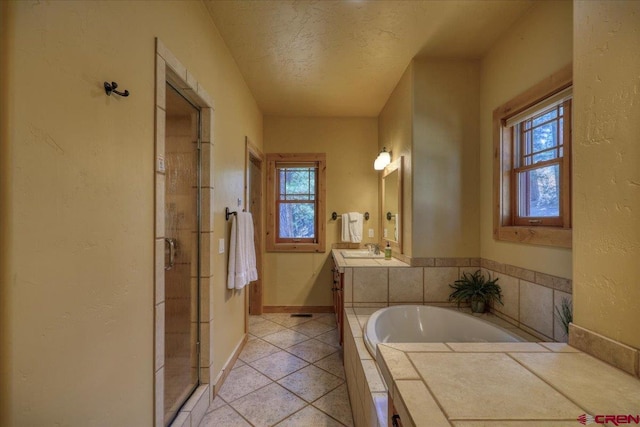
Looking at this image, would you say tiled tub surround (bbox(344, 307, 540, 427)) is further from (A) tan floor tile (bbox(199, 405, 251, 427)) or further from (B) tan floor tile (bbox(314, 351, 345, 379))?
(A) tan floor tile (bbox(199, 405, 251, 427))

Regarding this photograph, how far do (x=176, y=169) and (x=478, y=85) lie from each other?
2.59 m

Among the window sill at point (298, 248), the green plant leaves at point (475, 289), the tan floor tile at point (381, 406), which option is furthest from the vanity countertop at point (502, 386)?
the window sill at point (298, 248)

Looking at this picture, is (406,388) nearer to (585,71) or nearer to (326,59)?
(585,71)

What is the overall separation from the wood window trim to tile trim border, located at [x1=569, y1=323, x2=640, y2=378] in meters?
0.76

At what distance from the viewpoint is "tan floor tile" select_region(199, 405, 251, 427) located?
1.72m

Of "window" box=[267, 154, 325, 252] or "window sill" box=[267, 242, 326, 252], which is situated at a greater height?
"window" box=[267, 154, 325, 252]

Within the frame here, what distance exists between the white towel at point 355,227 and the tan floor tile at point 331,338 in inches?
45.9

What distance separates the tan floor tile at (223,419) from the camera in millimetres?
1720

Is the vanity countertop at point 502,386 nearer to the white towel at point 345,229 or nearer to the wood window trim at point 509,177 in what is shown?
the wood window trim at point 509,177

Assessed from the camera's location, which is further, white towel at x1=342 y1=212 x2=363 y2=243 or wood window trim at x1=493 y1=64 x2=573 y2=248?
white towel at x1=342 y1=212 x2=363 y2=243

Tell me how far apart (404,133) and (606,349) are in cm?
212

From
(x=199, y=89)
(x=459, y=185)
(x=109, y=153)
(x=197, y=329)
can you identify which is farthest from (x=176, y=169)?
(x=459, y=185)

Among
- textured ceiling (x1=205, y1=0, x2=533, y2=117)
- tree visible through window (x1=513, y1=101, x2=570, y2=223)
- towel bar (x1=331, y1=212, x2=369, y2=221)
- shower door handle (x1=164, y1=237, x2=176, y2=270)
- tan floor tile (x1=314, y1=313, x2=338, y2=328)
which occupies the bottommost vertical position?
tan floor tile (x1=314, y1=313, x2=338, y2=328)

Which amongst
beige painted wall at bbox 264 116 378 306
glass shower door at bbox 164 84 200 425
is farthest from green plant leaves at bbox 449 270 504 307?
glass shower door at bbox 164 84 200 425
